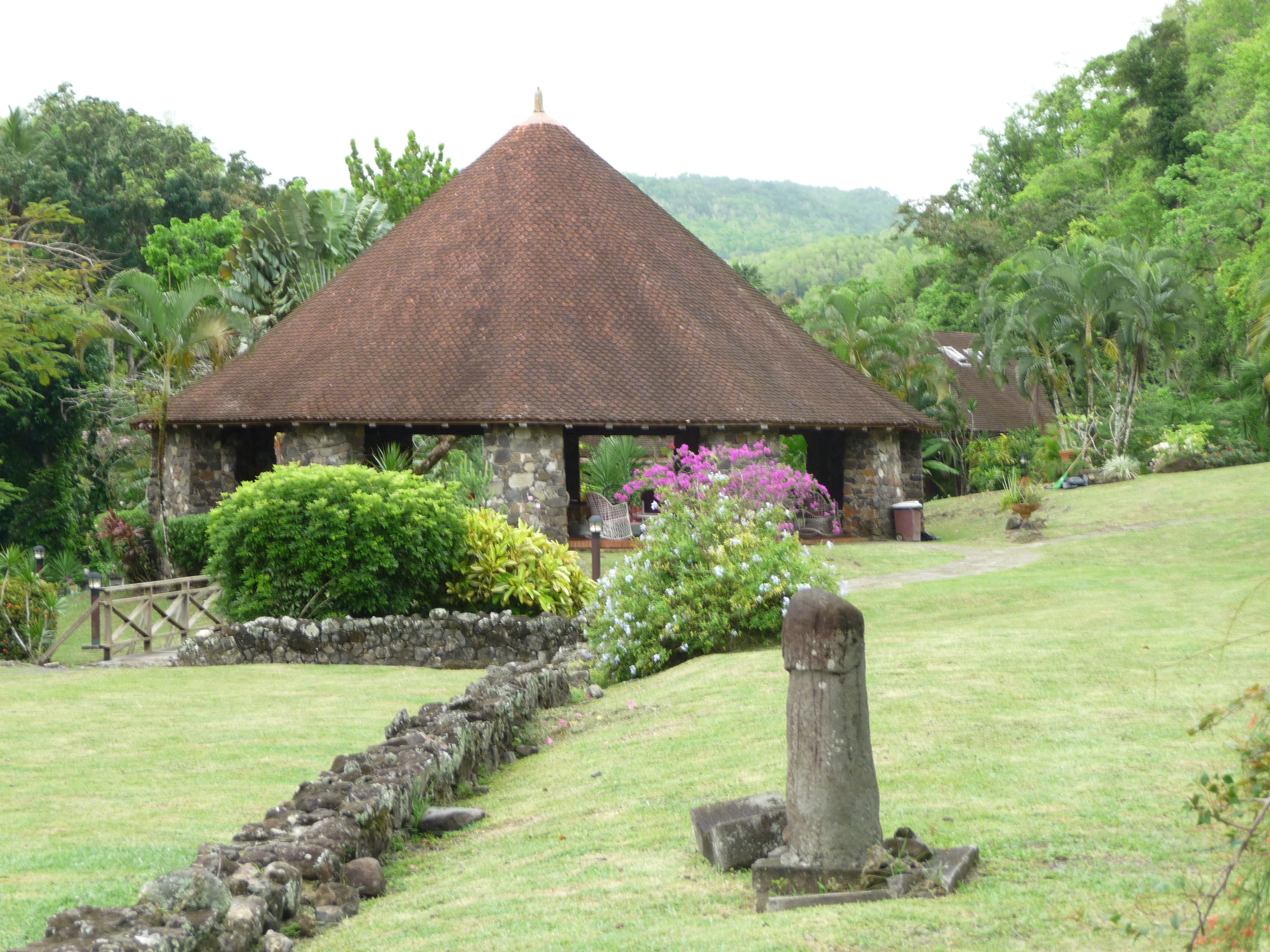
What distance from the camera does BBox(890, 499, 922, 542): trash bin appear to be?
25578 millimetres

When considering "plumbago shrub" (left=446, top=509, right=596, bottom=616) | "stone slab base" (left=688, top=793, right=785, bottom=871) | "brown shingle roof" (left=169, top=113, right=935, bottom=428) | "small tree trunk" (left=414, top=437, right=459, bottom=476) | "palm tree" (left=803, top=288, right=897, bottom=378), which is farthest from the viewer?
"palm tree" (left=803, top=288, right=897, bottom=378)

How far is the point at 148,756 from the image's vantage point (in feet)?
28.9

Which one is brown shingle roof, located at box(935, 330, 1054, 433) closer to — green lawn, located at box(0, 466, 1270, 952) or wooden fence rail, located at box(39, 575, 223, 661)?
wooden fence rail, located at box(39, 575, 223, 661)

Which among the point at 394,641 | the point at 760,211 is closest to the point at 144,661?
the point at 394,641

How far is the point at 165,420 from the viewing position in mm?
23562

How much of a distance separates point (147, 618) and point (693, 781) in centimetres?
1298

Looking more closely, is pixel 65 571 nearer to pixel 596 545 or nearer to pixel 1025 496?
pixel 596 545

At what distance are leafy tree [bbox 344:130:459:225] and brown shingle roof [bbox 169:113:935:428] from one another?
30.9 ft

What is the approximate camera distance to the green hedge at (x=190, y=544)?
894 inches

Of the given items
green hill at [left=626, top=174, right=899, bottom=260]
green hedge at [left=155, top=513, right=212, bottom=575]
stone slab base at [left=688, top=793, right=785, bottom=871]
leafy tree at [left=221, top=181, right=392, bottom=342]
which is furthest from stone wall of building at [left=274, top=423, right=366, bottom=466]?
green hill at [left=626, top=174, right=899, bottom=260]

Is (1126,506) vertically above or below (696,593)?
above

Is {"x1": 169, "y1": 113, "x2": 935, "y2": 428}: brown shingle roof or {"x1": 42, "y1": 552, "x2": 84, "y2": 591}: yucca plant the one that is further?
{"x1": 42, "y1": 552, "x2": 84, "y2": 591}: yucca plant

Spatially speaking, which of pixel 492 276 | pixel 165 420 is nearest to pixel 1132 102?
pixel 492 276

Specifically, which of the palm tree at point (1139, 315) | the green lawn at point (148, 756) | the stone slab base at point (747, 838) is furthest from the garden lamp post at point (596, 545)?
the palm tree at point (1139, 315)
